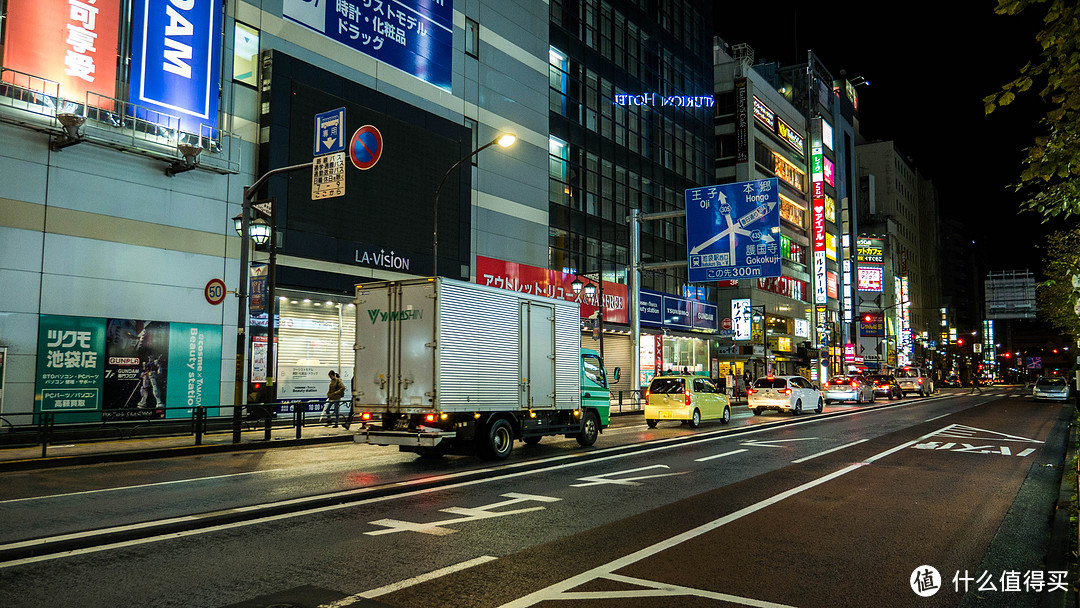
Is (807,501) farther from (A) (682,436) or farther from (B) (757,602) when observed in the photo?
(A) (682,436)

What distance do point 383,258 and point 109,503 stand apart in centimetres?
1829

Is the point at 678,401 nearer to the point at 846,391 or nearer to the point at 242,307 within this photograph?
the point at 242,307

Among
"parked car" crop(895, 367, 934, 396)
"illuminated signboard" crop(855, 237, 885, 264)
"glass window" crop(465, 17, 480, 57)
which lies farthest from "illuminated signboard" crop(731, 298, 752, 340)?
"illuminated signboard" crop(855, 237, 885, 264)

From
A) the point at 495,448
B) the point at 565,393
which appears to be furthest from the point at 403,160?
the point at 495,448

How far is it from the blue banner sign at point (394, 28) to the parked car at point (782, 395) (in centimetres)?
1923

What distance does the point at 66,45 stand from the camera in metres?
18.5

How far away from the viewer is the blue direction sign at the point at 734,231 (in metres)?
25.3

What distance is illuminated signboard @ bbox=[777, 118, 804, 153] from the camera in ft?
234

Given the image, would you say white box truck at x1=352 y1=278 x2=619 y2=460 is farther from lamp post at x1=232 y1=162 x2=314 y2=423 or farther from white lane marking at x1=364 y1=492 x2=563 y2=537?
lamp post at x1=232 y1=162 x2=314 y2=423

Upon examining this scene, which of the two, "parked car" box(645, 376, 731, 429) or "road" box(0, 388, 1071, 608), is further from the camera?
"parked car" box(645, 376, 731, 429)

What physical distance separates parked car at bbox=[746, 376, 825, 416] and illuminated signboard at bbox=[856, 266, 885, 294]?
237 feet

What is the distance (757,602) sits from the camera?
5426 mm

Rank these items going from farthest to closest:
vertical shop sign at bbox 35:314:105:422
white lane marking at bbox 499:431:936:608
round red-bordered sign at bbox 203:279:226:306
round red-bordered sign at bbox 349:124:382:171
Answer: round red-bordered sign at bbox 349:124:382:171 → round red-bordered sign at bbox 203:279:226:306 → vertical shop sign at bbox 35:314:105:422 → white lane marking at bbox 499:431:936:608

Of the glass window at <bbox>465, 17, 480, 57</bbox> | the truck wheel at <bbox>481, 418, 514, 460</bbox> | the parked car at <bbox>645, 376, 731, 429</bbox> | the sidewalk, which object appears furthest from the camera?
the glass window at <bbox>465, 17, 480, 57</bbox>
